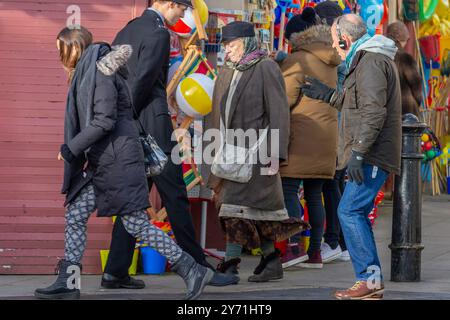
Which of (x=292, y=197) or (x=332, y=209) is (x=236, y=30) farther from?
(x=332, y=209)

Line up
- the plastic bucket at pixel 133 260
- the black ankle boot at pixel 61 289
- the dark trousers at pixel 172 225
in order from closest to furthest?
1. the black ankle boot at pixel 61 289
2. the dark trousers at pixel 172 225
3. the plastic bucket at pixel 133 260

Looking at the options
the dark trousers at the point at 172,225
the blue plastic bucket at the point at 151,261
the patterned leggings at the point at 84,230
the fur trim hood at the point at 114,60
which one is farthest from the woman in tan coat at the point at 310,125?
the fur trim hood at the point at 114,60

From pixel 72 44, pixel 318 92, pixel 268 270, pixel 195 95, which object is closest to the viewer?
pixel 72 44

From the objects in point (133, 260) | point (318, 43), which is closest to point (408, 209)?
point (318, 43)

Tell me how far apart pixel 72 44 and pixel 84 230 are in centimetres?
119

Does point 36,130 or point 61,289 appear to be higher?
point 36,130

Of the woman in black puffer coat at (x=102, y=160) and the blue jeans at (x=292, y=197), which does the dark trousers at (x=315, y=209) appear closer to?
the blue jeans at (x=292, y=197)

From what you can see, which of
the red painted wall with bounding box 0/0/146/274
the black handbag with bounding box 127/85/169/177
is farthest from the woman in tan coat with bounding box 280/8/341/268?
the black handbag with bounding box 127/85/169/177

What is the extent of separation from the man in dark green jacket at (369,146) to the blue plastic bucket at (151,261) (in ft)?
5.72

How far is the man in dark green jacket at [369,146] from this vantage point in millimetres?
7859

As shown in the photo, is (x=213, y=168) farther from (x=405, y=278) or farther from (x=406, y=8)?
(x=406, y=8)

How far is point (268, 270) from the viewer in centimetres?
905
